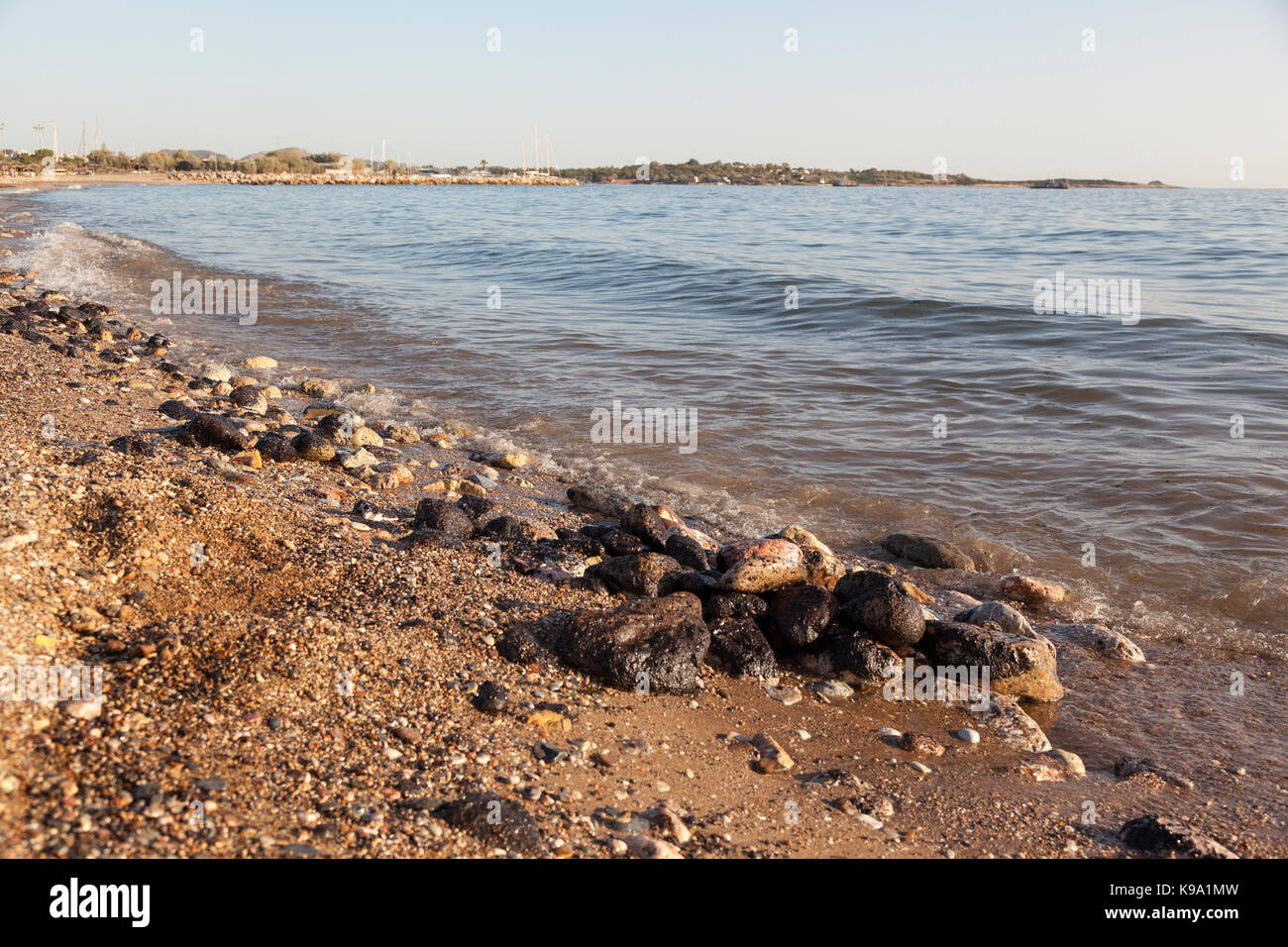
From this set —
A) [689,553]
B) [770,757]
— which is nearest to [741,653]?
[770,757]

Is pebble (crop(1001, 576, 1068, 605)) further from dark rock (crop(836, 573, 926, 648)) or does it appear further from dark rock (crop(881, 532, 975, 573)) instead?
dark rock (crop(836, 573, 926, 648))

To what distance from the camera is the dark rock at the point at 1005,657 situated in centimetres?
418

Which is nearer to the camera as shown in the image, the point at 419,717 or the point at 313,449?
the point at 419,717

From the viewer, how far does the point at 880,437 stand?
8367mm

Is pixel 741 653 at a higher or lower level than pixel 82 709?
lower

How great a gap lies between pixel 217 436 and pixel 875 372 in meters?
8.14

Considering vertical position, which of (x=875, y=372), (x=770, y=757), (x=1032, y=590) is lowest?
(x=770, y=757)

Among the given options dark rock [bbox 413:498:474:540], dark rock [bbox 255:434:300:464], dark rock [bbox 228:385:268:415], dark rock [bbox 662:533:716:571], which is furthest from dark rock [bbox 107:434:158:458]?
dark rock [bbox 662:533:716:571]

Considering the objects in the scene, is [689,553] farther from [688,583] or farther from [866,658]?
[866,658]

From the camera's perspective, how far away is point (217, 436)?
646 cm

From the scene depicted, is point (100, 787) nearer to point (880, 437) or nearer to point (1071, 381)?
point (880, 437)
